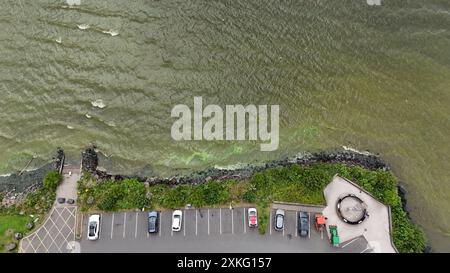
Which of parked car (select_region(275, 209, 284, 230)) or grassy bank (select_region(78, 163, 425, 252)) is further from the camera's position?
grassy bank (select_region(78, 163, 425, 252))

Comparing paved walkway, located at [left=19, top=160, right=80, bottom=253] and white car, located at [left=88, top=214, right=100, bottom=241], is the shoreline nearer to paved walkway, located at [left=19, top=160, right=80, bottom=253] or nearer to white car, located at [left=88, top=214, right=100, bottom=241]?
paved walkway, located at [left=19, top=160, right=80, bottom=253]

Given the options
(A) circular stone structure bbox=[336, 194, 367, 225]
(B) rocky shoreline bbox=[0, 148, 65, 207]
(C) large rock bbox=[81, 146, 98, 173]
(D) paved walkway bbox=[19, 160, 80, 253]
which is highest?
(C) large rock bbox=[81, 146, 98, 173]

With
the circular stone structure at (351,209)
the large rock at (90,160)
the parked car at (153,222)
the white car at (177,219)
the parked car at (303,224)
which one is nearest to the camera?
the parked car at (303,224)

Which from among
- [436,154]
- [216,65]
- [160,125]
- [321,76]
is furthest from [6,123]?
[436,154]

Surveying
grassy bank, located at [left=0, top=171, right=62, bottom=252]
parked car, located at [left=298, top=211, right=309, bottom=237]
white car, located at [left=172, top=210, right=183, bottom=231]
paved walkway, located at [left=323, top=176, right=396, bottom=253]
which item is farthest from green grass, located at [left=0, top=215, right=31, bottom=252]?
paved walkway, located at [left=323, top=176, right=396, bottom=253]

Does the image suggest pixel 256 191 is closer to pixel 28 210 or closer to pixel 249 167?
pixel 249 167

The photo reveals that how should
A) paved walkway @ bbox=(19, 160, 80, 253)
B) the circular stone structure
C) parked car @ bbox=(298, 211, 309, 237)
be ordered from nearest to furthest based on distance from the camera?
parked car @ bbox=(298, 211, 309, 237) → paved walkway @ bbox=(19, 160, 80, 253) → the circular stone structure

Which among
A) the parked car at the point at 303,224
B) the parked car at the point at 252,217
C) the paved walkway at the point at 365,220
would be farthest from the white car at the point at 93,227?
the paved walkway at the point at 365,220

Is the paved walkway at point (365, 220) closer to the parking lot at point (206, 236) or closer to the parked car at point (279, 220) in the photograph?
the parking lot at point (206, 236)
